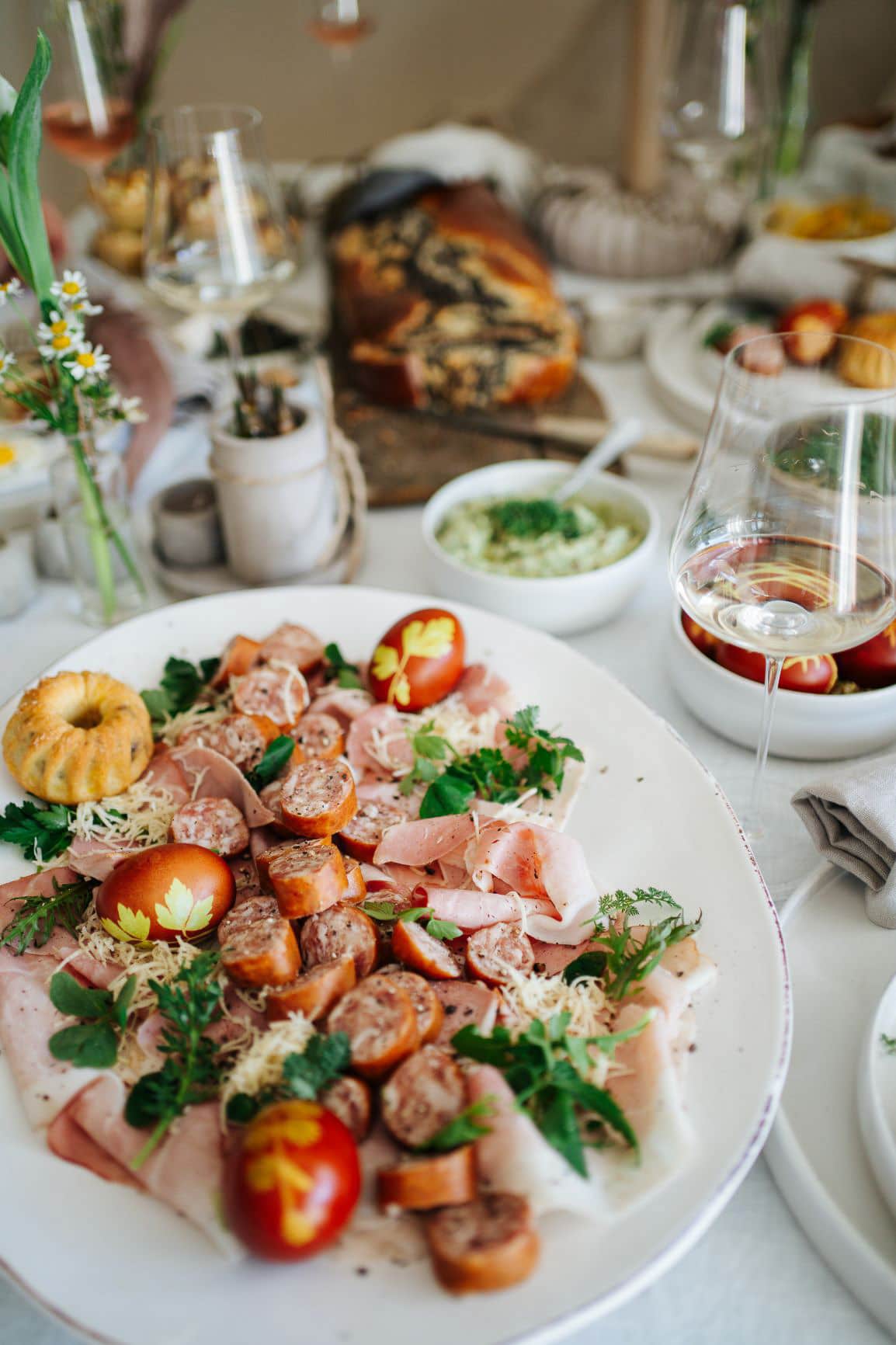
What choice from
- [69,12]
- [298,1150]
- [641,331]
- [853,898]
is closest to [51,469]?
[298,1150]

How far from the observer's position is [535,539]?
57.4 inches

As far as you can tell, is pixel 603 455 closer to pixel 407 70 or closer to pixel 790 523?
pixel 790 523

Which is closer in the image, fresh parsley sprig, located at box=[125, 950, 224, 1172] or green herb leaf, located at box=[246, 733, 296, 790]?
fresh parsley sprig, located at box=[125, 950, 224, 1172]

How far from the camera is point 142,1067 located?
840mm

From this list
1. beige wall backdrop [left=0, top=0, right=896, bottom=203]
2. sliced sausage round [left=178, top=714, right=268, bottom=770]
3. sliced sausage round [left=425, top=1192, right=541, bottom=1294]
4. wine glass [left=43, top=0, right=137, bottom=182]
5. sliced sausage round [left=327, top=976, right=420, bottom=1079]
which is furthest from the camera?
beige wall backdrop [left=0, top=0, right=896, bottom=203]

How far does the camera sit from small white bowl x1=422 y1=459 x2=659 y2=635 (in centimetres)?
136

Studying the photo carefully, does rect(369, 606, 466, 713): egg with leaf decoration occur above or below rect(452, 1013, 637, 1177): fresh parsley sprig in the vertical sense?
above

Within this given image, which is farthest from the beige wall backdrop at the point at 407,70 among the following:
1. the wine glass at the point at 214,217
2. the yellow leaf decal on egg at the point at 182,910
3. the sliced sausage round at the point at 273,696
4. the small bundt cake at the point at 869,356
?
the yellow leaf decal on egg at the point at 182,910

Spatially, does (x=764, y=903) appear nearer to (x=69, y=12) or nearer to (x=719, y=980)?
(x=719, y=980)

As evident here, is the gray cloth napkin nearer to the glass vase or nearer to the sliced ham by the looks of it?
the sliced ham

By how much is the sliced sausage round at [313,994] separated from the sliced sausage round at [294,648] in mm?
464

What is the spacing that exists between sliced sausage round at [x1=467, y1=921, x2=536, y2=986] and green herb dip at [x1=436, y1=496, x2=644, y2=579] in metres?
0.60

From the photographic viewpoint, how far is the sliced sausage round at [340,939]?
0.89 m

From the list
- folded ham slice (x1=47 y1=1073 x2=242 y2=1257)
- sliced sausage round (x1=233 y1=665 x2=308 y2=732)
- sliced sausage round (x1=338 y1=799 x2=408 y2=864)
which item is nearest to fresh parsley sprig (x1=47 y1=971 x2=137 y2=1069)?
folded ham slice (x1=47 y1=1073 x2=242 y2=1257)
